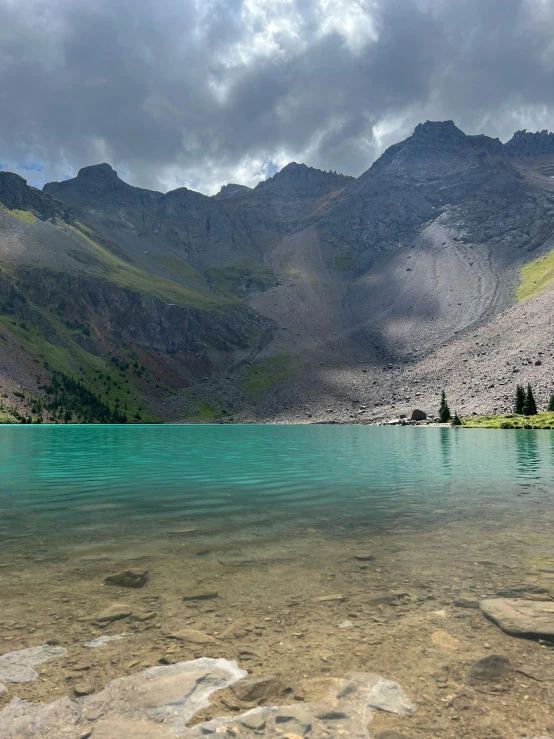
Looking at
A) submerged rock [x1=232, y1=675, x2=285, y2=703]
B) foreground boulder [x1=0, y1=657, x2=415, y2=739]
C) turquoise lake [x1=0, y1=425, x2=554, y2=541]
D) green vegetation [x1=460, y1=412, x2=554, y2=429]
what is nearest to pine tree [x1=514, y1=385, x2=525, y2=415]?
green vegetation [x1=460, y1=412, x2=554, y2=429]

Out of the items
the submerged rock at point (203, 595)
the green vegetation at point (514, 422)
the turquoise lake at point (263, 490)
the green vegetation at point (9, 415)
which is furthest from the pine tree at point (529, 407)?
the green vegetation at point (9, 415)

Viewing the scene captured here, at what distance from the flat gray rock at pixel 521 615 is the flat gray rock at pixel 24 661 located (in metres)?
8.05

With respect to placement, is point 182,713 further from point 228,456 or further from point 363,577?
point 228,456

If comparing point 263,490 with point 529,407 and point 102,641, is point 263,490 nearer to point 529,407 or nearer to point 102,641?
point 102,641

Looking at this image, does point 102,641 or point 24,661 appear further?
point 102,641

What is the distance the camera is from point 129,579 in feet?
36.5

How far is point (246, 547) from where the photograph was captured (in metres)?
14.1

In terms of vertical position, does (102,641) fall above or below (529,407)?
below

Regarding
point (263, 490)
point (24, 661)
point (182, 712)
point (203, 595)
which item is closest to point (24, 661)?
point (24, 661)

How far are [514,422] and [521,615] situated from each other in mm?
114508

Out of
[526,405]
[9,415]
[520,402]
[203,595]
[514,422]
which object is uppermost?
[520,402]

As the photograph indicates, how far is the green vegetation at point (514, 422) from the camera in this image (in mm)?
104375

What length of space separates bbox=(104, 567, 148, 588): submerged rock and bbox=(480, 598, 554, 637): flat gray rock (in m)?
7.88

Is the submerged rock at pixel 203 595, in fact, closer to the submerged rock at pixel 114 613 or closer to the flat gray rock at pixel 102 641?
the submerged rock at pixel 114 613
